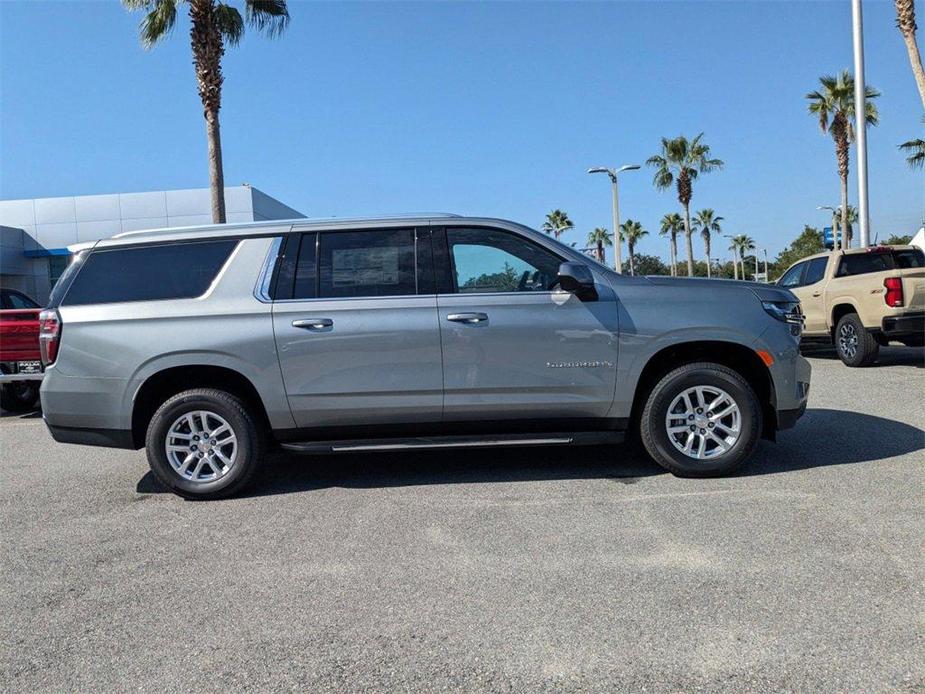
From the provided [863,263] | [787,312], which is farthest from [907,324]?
[787,312]

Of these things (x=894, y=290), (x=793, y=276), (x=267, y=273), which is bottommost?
(x=894, y=290)

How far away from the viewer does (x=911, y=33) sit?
14188 millimetres

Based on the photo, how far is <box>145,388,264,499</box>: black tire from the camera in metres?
5.08

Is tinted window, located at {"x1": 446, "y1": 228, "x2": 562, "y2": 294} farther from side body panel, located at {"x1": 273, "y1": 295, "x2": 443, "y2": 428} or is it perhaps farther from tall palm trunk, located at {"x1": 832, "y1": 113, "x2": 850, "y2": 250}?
tall palm trunk, located at {"x1": 832, "y1": 113, "x2": 850, "y2": 250}

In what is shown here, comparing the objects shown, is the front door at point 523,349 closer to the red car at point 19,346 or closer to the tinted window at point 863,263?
the red car at point 19,346

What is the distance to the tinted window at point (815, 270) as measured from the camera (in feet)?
39.6

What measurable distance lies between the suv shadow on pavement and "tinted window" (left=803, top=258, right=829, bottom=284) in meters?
6.04

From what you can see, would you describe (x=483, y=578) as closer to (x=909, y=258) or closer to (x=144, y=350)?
(x=144, y=350)

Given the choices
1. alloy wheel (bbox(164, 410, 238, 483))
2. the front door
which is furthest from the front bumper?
alloy wheel (bbox(164, 410, 238, 483))

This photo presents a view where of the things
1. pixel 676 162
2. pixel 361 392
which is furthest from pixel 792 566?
pixel 676 162

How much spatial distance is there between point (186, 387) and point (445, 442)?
1.91 metres

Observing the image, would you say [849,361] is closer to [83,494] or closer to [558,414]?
[558,414]

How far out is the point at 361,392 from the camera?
16.7ft

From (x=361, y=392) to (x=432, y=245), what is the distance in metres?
1.16
